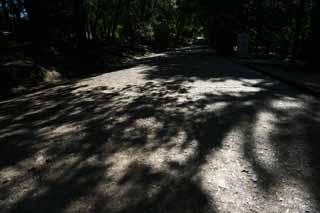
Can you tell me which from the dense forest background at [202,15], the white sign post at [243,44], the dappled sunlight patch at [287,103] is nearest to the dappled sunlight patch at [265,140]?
the dappled sunlight patch at [287,103]

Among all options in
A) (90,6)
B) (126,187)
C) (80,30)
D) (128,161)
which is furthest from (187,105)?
(90,6)

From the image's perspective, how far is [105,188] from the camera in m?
2.43

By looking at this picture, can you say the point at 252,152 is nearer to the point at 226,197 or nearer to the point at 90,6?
the point at 226,197

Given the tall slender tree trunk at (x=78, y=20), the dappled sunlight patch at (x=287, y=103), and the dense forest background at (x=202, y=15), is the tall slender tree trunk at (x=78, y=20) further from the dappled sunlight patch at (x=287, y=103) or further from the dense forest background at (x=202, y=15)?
the dappled sunlight patch at (x=287, y=103)

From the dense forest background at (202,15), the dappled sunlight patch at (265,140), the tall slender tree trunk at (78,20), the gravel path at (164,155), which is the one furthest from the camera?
the tall slender tree trunk at (78,20)

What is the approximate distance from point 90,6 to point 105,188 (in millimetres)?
21625

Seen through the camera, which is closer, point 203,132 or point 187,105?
point 203,132

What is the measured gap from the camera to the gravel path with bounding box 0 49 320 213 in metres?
2.24

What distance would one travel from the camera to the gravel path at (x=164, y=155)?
2.24 meters

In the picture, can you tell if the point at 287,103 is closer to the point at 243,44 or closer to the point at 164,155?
the point at 164,155

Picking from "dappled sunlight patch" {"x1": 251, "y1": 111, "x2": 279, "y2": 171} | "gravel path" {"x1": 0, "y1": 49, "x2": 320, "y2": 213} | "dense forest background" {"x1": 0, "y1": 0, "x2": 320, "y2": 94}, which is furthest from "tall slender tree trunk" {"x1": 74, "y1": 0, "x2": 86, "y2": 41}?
"dappled sunlight patch" {"x1": 251, "y1": 111, "x2": 279, "y2": 171}

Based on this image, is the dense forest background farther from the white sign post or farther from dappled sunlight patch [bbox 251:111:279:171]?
dappled sunlight patch [bbox 251:111:279:171]

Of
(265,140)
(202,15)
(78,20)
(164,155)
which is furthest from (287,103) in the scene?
(202,15)

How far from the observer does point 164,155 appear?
3.02 m
